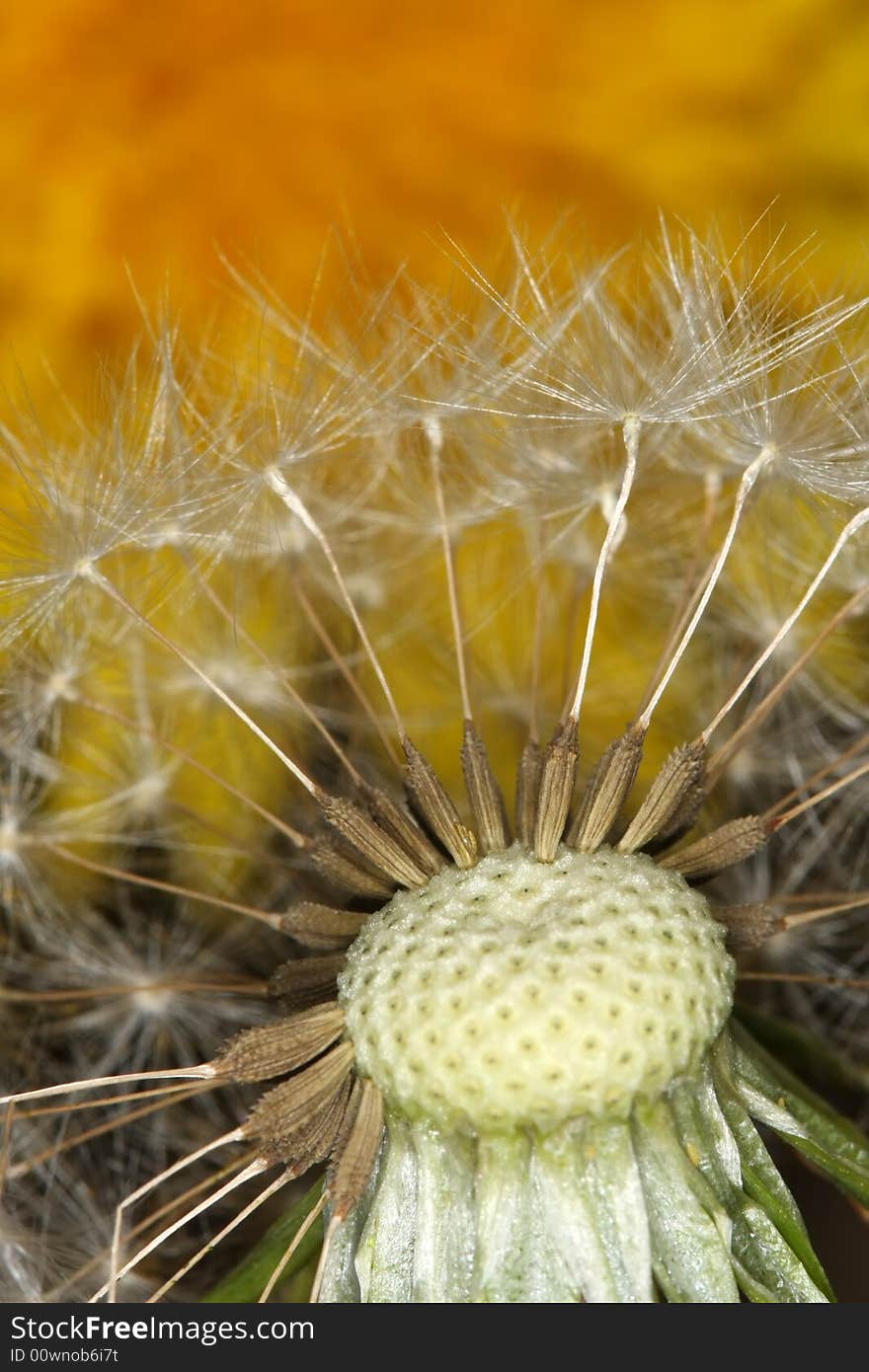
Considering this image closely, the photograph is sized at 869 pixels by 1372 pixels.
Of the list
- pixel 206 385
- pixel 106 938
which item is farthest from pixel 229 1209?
pixel 206 385

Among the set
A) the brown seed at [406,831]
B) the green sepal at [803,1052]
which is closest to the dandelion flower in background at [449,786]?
the brown seed at [406,831]

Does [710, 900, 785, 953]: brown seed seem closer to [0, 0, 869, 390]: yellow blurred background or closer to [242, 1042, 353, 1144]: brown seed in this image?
[242, 1042, 353, 1144]: brown seed

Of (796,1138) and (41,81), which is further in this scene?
(41,81)

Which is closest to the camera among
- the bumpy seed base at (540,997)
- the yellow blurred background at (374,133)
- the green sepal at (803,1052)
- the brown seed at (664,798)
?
the bumpy seed base at (540,997)

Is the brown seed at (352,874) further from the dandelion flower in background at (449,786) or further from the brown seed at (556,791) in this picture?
the brown seed at (556,791)

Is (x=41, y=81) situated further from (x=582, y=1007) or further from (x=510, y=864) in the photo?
(x=582, y=1007)

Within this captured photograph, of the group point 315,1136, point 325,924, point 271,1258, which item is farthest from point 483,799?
point 271,1258
